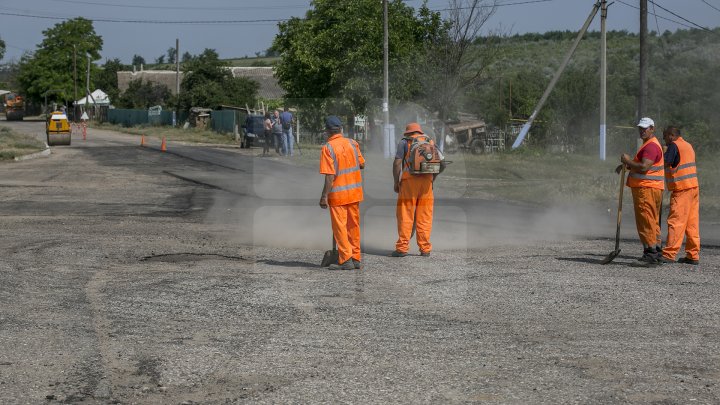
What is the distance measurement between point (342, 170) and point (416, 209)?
4.48 feet

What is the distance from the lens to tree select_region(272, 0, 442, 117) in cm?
4690

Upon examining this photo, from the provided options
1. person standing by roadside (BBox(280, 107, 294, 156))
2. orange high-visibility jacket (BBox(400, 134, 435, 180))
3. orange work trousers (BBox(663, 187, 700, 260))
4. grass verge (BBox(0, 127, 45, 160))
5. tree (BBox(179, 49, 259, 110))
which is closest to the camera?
orange work trousers (BBox(663, 187, 700, 260))

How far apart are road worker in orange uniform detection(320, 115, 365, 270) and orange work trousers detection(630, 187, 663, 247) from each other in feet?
10.7

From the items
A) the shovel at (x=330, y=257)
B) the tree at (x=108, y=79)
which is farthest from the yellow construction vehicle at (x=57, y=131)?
the tree at (x=108, y=79)

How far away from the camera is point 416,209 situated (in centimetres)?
1208

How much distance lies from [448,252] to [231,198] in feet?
30.2

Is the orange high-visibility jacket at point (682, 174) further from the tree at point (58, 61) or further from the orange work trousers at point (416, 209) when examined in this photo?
the tree at point (58, 61)

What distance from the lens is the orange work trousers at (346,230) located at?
11.0 meters

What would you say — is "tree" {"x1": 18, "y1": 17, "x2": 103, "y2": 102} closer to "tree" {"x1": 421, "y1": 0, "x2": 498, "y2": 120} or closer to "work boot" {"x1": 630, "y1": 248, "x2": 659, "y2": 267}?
"tree" {"x1": 421, "y1": 0, "x2": 498, "y2": 120}

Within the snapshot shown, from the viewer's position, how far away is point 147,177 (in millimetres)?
26812

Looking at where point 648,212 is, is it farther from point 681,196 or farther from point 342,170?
point 342,170

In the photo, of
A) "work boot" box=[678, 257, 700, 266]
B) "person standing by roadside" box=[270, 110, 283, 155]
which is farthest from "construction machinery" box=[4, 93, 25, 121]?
"work boot" box=[678, 257, 700, 266]

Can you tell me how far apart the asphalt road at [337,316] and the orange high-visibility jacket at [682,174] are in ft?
3.21

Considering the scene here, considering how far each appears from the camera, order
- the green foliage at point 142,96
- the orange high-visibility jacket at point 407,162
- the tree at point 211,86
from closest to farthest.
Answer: the orange high-visibility jacket at point 407,162 → the tree at point 211,86 → the green foliage at point 142,96
